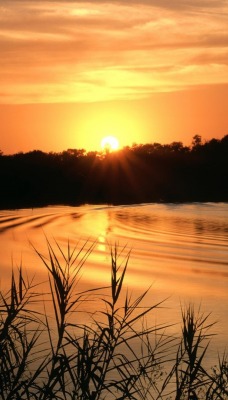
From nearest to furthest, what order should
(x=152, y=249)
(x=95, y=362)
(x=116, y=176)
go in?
(x=95, y=362), (x=152, y=249), (x=116, y=176)

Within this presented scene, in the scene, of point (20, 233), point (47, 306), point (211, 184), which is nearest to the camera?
point (47, 306)

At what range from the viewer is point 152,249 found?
19.7 metres

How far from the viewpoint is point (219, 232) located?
81.0 ft

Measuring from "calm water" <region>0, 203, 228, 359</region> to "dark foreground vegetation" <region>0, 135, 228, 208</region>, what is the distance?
58.6 ft

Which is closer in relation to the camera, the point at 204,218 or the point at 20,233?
the point at 20,233

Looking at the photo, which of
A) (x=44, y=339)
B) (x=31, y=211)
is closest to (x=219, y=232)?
(x=31, y=211)

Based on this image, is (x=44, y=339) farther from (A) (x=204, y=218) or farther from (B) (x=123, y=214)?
(B) (x=123, y=214)

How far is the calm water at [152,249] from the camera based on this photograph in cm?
1321

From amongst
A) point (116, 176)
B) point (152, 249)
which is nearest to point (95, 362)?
point (152, 249)

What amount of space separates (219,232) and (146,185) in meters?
34.1

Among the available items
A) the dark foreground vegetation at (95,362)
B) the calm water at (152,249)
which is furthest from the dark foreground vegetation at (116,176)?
the dark foreground vegetation at (95,362)

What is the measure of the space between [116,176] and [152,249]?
132ft

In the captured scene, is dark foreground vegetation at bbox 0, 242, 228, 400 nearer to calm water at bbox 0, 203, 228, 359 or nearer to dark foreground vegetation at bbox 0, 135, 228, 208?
calm water at bbox 0, 203, 228, 359

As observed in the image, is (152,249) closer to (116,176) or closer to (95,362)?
(95,362)
